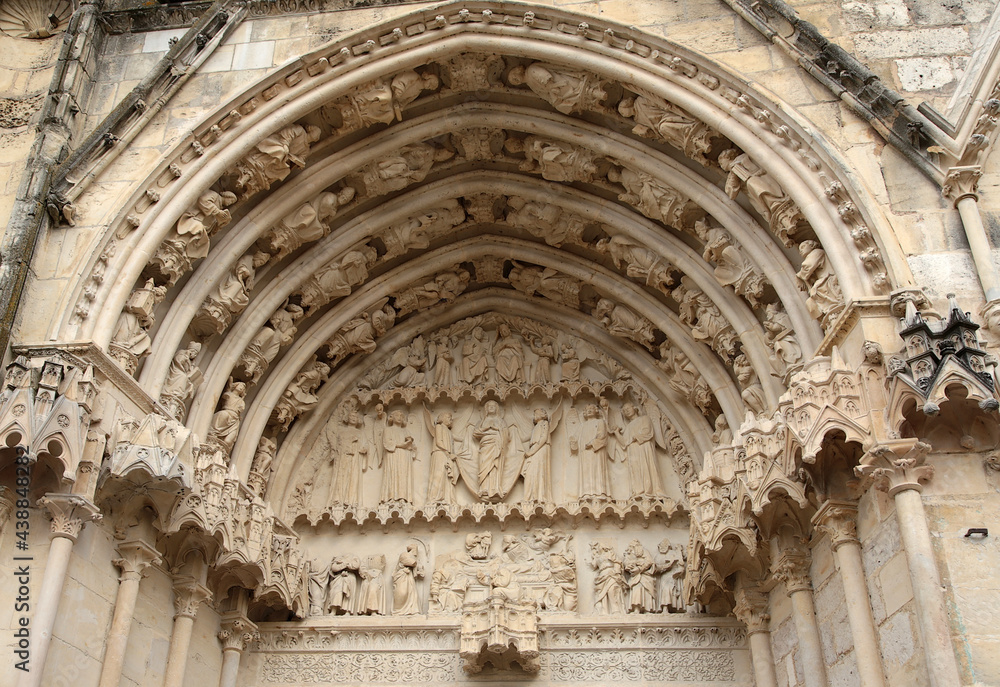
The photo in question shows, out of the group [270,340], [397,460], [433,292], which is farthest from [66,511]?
[433,292]

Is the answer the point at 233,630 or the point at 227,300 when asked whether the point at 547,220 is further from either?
the point at 233,630

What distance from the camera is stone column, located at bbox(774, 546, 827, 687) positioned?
6.18m

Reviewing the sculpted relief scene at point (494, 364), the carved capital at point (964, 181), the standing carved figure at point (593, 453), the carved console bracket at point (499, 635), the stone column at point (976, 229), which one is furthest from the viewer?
the standing carved figure at point (593, 453)

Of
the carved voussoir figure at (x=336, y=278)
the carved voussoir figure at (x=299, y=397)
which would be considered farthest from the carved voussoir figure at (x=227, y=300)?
the carved voussoir figure at (x=299, y=397)

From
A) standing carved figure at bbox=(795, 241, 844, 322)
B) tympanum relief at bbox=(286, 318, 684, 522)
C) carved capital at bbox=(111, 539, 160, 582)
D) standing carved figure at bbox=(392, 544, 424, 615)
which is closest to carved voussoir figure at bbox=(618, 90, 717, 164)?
standing carved figure at bbox=(795, 241, 844, 322)

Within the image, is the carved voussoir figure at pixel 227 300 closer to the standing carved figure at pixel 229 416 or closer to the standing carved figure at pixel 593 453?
the standing carved figure at pixel 229 416

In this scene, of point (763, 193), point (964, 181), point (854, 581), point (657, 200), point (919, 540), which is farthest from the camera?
point (657, 200)

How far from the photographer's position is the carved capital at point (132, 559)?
20.2ft

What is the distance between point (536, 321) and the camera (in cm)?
938

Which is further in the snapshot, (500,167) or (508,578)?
(500,167)

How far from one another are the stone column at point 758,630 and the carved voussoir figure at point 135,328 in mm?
4574

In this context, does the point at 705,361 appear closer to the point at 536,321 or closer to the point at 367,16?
the point at 536,321

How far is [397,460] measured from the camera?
8578 mm

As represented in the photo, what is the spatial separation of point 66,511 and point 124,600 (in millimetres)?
841
